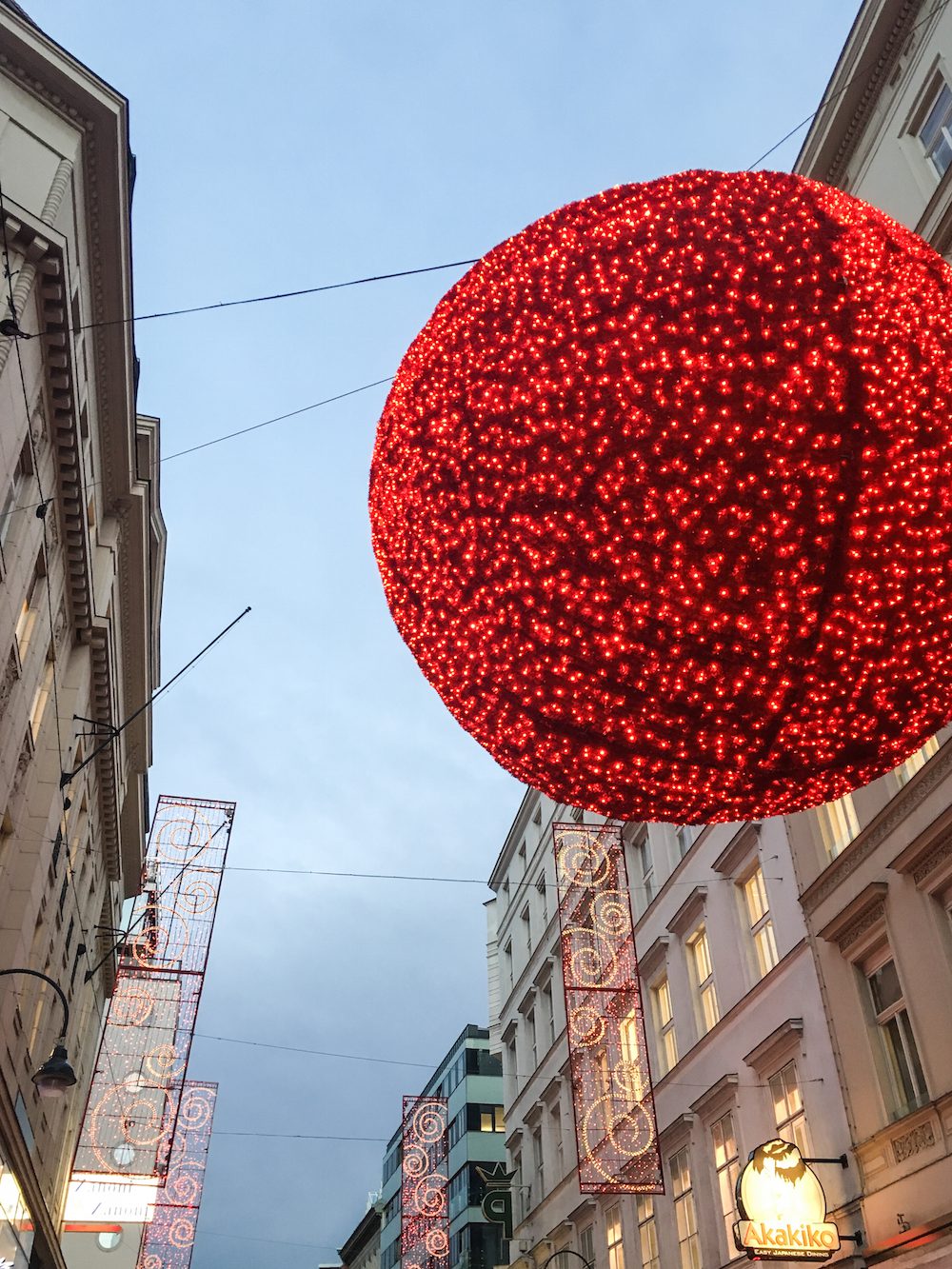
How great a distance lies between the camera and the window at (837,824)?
13.5 m

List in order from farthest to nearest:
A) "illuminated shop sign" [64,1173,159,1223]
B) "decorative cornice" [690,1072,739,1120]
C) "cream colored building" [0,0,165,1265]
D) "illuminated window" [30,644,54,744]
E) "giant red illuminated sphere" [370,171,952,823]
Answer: "illuminated shop sign" [64,1173,159,1223]
"illuminated window" [30,644,54,744]
"decorative cornice" [690,1072,739,1120]
"cream colored building" [0,0,165,1265]
"giant red illuminated sphere" [370,171,952,823]

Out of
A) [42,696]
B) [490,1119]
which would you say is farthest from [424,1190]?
[42,696]

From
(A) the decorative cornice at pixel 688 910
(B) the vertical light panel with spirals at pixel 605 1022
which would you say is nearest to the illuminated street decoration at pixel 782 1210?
(B) the vertical light panel with spirals at pixel 605 1022

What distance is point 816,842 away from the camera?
46.1 feet

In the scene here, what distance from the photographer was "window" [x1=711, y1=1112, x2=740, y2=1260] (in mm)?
14859

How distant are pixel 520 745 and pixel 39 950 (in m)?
16.8

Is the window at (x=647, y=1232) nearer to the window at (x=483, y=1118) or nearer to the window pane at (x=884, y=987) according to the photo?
the window pane at (x=884, y=987)

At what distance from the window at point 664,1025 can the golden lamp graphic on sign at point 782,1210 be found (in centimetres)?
628

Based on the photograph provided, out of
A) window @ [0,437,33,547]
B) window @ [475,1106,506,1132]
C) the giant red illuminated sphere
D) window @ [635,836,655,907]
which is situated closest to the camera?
the giant red illuminated sphere

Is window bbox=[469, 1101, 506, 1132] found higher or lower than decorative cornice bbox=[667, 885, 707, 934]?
higher

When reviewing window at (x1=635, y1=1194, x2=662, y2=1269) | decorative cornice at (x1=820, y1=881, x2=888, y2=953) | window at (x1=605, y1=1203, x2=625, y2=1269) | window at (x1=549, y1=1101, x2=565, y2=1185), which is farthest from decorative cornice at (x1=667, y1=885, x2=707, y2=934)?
window at (x1=549, y1=1101, x2=565, y2=1185)

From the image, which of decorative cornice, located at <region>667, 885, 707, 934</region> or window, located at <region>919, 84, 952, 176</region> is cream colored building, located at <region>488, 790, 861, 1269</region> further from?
window, located at <region>919, 84, 952, 176</region>

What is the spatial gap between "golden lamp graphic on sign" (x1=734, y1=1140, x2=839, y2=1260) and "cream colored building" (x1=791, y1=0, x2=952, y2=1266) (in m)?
0.53

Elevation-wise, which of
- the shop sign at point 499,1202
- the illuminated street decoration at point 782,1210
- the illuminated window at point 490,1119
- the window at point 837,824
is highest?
the illuminated window at point 490,1119
